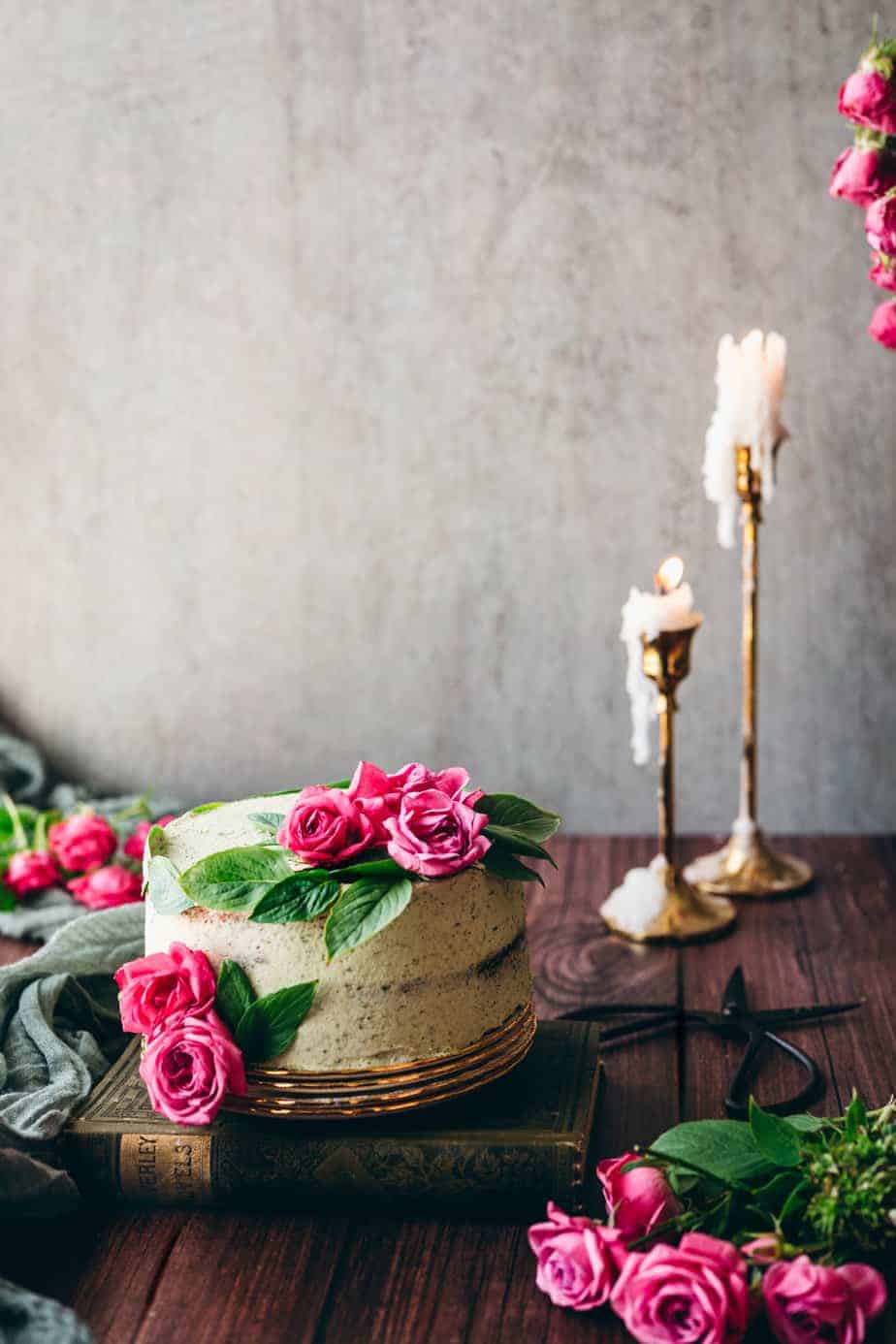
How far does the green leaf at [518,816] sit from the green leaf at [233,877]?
0.52ft

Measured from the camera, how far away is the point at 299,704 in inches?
76.0

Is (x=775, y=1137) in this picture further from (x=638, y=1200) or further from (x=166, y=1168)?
(x=166, y=1168)

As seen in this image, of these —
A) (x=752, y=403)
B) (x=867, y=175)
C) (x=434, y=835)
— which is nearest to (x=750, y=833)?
(x=752, y=403)

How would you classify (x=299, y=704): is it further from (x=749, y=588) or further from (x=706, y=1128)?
(x=706, y=1128)

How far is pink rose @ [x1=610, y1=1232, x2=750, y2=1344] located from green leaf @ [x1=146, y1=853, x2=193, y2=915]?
365 millimetres

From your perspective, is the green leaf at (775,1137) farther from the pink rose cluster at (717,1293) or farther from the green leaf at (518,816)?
the green leaf at (518,816)

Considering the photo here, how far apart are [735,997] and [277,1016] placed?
1.64 feet

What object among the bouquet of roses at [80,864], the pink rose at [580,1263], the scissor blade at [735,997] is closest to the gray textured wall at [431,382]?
the bouquet of roses at [80,864]

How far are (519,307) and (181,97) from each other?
0.50m

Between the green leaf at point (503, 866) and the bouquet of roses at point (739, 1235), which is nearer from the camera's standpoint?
the bouquet of roses at point (739, 1235)

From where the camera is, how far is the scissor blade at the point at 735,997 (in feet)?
4.00

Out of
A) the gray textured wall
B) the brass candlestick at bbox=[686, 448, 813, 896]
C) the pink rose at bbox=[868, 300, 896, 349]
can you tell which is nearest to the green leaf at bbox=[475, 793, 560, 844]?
the pink rose at bbox=[868, 300, 896, 349]

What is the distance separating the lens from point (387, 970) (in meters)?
0.91

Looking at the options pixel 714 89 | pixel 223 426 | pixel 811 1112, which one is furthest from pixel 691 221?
pixel 811 1112
